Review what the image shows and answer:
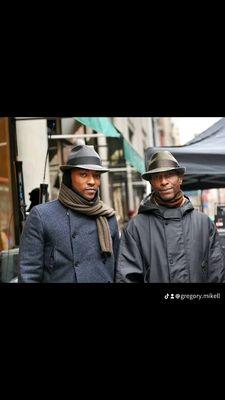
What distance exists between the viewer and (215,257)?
2592 millimetres

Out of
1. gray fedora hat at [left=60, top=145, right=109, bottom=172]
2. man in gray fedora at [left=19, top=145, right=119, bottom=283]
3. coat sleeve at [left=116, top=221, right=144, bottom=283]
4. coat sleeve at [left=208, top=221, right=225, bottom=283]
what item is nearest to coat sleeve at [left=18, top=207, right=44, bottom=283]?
man in gray fedora at [left=19, top=145, right=119, bottom=283]

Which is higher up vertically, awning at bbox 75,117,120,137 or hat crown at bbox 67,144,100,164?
awning at bbox 75,117,120,137

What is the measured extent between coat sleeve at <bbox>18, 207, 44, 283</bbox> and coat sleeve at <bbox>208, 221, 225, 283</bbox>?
901 mm

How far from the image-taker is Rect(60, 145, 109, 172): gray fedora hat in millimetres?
2557

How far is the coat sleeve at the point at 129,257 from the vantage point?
2625mm

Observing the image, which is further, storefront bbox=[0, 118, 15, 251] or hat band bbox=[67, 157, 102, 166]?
storefront bbox=[0, 118, 15, 251]

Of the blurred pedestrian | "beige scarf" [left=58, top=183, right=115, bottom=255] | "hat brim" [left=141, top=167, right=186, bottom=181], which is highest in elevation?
"hat brim" [left=141, top=167, right=186, bottom=181]

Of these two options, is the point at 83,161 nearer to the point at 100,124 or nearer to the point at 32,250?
the point at 32,250

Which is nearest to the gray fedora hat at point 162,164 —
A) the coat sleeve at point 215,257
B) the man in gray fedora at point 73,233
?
the man in gray fedora at point 73,233

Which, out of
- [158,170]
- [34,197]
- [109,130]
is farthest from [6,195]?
[158,170]

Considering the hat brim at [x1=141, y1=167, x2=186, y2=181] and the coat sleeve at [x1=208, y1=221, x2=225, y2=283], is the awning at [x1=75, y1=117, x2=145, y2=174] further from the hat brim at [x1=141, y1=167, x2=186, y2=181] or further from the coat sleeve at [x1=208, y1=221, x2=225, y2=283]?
the coat sleeve at [x1=208, y1=221, x2=225, y2=283]

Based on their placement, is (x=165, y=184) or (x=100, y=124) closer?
(x=165, y=184)

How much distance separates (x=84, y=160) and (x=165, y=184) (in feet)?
1.50
